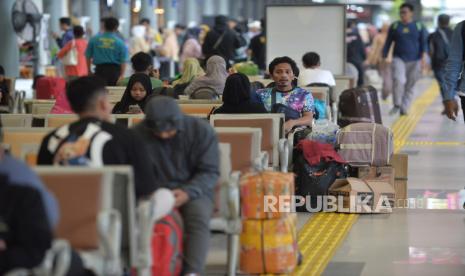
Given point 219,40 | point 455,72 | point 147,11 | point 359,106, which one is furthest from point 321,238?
point 147,11

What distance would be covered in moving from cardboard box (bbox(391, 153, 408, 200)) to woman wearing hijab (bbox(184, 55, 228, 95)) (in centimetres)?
302

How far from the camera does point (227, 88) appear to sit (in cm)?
1158

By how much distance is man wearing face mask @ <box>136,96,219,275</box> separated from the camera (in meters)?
7.92

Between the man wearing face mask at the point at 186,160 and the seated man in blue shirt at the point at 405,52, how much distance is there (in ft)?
56.9

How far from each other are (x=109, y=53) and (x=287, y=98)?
882 centimetres

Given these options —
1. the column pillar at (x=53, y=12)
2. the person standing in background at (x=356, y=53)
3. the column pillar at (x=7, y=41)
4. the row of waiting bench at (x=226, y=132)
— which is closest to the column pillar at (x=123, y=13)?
the column pillar at (x=53, y=12)

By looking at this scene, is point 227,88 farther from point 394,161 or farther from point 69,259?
point 69,259

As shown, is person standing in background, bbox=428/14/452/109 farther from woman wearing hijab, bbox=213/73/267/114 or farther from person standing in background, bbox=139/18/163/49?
person standing in background, bbox=139/18/163/49

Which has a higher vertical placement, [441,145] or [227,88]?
[227,88]

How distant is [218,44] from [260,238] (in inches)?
667

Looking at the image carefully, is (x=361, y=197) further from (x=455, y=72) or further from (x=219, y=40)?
(x=219, y=40)

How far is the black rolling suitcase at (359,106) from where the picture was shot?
677 inches

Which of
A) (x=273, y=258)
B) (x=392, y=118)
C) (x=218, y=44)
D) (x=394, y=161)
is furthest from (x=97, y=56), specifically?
(x=273, y=258)

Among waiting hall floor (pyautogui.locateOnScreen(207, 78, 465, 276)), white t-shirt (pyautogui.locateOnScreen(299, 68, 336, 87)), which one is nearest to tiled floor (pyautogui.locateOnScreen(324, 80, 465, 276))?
waiting hall floor (pyautogui.locateOnScreen(207, 78, 465, 276))
